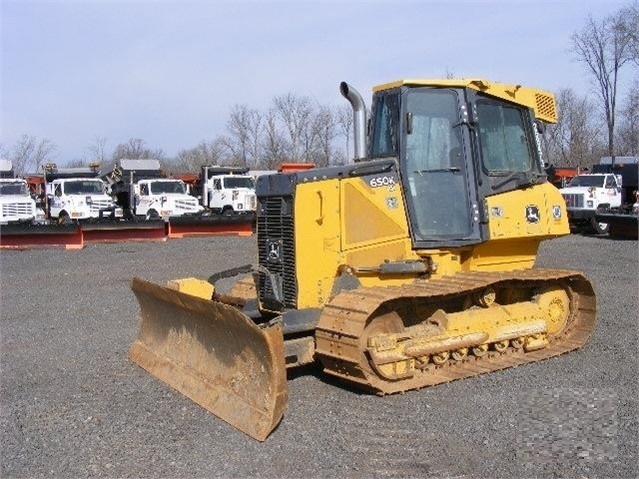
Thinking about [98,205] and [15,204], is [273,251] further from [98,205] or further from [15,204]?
[15,204]

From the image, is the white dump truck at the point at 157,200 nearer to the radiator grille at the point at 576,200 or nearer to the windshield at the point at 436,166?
the radiator grille at the point at 576,200

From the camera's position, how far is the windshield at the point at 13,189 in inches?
1092

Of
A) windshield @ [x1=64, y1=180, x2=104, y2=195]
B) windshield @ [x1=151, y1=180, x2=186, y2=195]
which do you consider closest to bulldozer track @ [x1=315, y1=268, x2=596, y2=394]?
windshield @ [x1=151, y1=180, x2=186, y2=195]

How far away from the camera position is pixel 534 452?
5.06 m

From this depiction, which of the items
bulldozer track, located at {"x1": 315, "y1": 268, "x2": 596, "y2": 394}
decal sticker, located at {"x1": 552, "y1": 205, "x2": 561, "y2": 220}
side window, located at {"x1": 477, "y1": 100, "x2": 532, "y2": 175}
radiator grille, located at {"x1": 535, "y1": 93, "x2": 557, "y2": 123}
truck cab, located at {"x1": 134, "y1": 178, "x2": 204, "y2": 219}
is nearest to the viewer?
bulldozer track, located at {"x1": 315, "y1": 268, "x2": 596, "y2": 394}

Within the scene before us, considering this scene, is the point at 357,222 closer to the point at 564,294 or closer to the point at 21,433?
the point at 564,294

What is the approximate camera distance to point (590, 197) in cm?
2509

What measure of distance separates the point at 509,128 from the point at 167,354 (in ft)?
13.7

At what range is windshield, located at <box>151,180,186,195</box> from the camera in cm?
2942

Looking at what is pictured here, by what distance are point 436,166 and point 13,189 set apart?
24.3 meters

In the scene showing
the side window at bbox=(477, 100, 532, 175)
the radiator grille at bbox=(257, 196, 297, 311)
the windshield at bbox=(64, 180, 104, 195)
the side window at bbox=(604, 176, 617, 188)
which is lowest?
the radiator grille at bbox=(257, 196, 297, 311)

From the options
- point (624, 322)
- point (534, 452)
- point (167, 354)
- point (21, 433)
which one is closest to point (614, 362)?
point (624, 322)

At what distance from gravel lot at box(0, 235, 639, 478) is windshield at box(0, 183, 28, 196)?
20.4 m

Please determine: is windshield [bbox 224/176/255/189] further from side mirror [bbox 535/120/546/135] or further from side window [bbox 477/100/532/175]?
side window [bbox 477/100/532/175]
